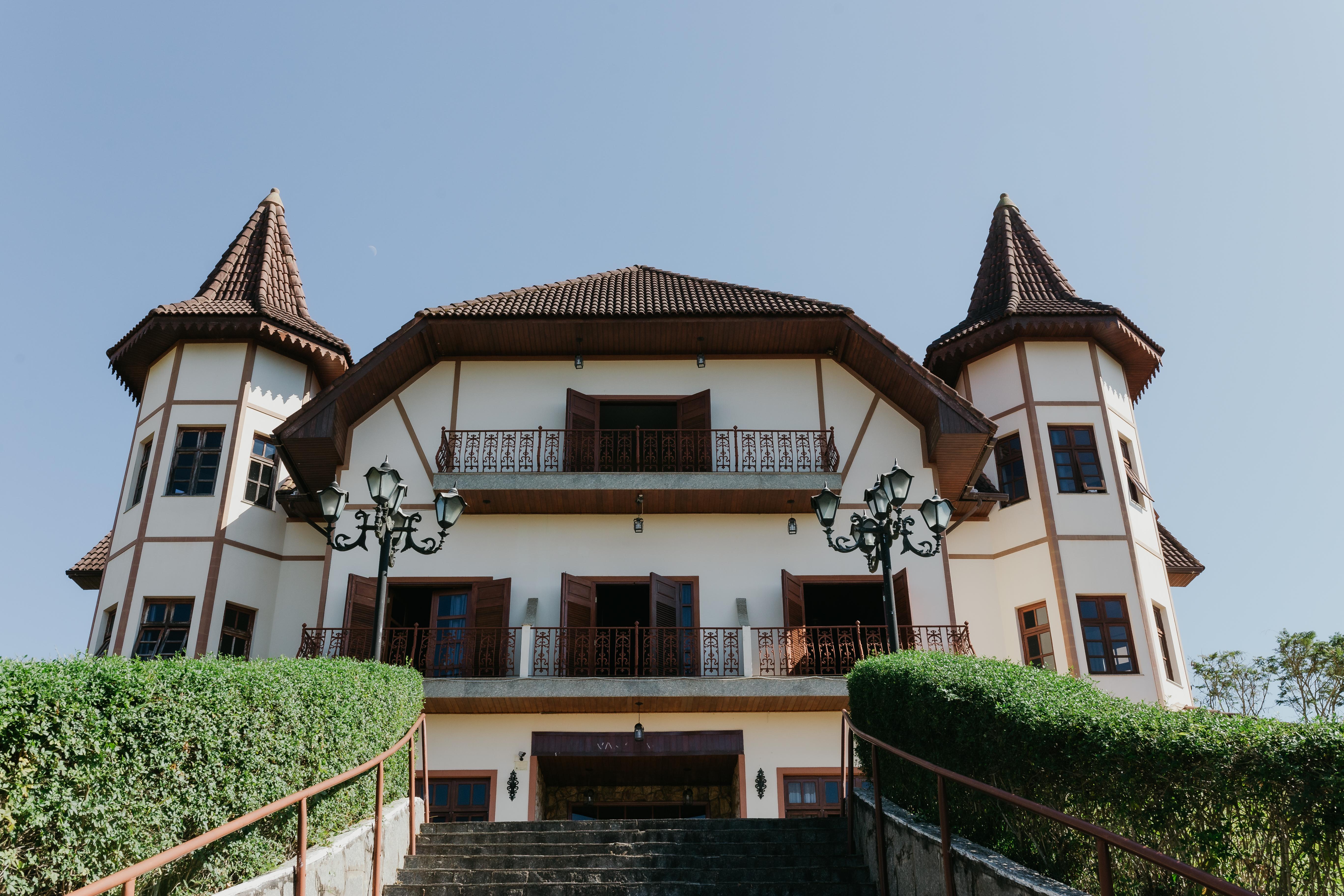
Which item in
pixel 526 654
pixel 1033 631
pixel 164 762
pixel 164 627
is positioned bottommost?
pixel 164 762

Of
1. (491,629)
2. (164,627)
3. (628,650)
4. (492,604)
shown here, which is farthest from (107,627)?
(628,650)

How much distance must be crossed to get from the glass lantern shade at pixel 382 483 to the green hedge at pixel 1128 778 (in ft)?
19.8

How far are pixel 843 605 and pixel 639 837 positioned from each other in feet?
35.4

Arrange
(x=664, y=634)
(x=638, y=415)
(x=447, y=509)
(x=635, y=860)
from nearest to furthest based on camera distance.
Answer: (x=635, y=860)
(x=447, y=509)
(x=664, y=634)
(x=638, y=415)

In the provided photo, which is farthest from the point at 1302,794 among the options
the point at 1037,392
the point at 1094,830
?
the point at 1037,392

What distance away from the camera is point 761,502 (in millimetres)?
16297

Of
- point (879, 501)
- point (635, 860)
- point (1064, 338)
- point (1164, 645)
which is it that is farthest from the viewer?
point (1064, 338)

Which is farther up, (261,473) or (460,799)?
(261,473)

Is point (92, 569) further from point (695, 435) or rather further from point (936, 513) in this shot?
point (936, 513)

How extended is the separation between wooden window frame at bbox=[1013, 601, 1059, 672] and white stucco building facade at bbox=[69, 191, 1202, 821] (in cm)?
5

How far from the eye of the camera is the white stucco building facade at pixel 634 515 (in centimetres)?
1491

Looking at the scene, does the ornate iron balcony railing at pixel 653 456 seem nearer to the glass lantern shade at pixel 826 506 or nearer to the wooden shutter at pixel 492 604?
the wooden shutter at pixel 492 604

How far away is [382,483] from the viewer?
37.0ft

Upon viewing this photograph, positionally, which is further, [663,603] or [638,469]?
[638,469]
